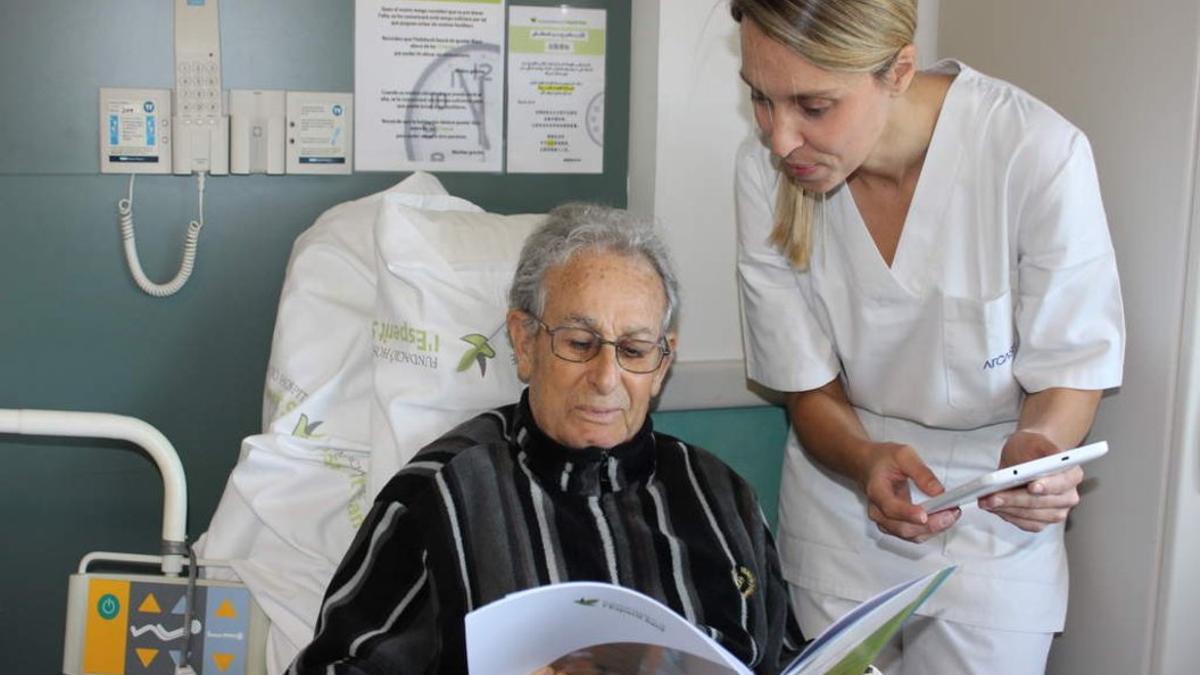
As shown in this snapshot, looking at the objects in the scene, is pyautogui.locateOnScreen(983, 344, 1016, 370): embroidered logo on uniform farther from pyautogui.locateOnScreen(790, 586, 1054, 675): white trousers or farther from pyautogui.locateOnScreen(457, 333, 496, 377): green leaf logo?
pyautogui.locateOnScreen(457, 333, 496, 377): green leaf logo

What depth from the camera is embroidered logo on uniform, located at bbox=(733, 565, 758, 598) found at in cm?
185

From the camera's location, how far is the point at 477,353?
2055 millimetres

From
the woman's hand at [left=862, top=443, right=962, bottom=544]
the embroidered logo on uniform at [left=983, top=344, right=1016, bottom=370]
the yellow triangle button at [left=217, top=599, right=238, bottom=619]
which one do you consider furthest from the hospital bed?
the embroidered logo on uniform at [left=983, top=344, right=1016, bottom=370]

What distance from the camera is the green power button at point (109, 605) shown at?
73.7 inches

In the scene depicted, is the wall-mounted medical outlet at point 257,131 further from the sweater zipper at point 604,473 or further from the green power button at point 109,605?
the sweater zipper at point 604,473

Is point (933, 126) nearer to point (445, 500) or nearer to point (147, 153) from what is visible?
point (445, 500)

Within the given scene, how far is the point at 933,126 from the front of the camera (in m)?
1.93

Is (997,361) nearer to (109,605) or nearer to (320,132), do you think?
(320,132)

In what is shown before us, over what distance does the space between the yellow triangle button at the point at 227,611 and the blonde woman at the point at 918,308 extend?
94cm

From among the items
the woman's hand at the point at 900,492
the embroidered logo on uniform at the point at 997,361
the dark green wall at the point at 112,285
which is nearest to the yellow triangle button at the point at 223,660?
the dark green wall at the point at 112,285

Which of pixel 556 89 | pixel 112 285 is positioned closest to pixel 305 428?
pixel 112 285

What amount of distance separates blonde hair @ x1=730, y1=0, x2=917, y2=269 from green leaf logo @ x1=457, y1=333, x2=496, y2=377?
2.17ft

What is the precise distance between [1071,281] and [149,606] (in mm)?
1449

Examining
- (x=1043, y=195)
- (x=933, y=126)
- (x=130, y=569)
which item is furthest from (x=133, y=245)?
(x=1043, y=195)
